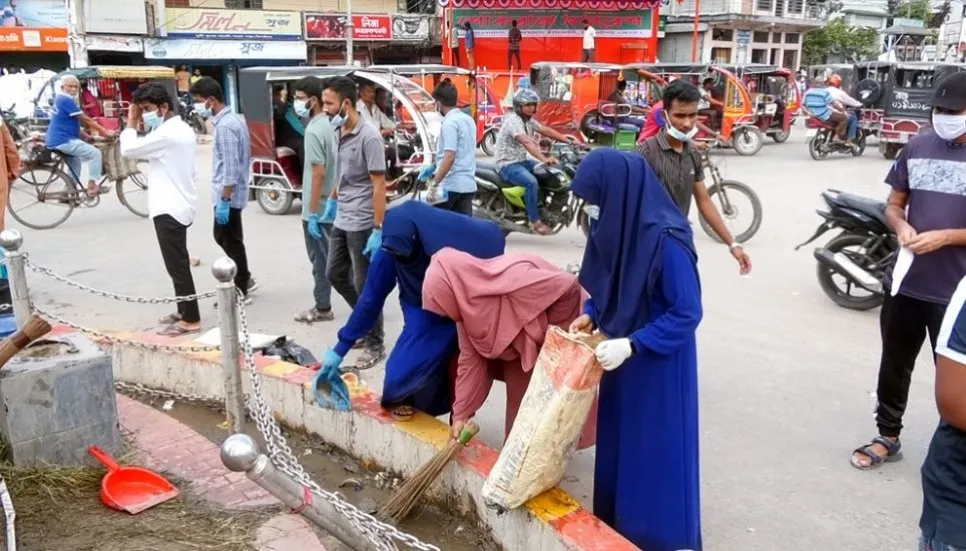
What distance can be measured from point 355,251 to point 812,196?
319 inches

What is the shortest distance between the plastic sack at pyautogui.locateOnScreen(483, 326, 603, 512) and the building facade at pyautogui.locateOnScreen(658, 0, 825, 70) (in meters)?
32.6

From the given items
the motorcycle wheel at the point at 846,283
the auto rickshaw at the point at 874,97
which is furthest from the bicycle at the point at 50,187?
the auto rickshaw at the point at 874,97

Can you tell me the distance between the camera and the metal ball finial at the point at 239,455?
69.0 inches

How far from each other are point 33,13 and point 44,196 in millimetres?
19227

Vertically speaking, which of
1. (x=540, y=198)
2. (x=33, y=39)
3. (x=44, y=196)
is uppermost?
(x=33, y=39)

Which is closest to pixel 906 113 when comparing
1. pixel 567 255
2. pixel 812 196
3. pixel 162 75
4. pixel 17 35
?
pixel 812 196

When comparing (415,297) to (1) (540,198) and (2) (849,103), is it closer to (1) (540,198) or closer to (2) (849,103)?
(1) (540,198)

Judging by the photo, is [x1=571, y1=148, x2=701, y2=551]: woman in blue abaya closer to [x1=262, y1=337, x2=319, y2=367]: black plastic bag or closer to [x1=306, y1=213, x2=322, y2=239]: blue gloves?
[x1=262, y1=337, x2=319, y2=367]: black plastic bag

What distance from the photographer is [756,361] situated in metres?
4.91

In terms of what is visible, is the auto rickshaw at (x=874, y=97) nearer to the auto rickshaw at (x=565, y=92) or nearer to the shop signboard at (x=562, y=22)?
the auto rickshaw at (x=565, y=92)

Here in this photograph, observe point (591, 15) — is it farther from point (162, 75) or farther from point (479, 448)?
point (479, 448)

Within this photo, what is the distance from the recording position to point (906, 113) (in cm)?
1499

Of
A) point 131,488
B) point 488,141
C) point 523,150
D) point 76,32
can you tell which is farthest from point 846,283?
point 76,32

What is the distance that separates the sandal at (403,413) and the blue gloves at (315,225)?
2305mm
